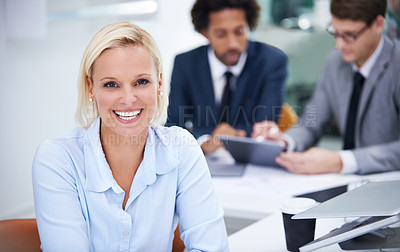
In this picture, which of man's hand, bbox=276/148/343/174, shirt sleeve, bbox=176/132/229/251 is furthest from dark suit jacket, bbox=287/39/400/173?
shirt sleeve, bbox=176/132/229/251

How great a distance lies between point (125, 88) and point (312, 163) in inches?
45.5

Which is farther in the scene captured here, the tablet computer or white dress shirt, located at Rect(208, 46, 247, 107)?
white dress shirt, located at Rect(208, 46, 247, 107)

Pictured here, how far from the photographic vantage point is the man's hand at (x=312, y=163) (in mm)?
2143

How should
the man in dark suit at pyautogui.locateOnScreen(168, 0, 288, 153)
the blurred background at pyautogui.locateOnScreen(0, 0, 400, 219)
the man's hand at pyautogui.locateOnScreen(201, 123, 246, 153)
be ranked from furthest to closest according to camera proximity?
the man in dark suit at pyautogui.locateOnScreen(168, 0, 288, 153)
the blurred background at pyautogui.locateOnScreen(0, 0, 400, 219)
the man's hand at pyautogui.locateOnScreen(201, 123, 246, 153)

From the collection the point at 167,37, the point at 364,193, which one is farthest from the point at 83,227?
the point at 167,37

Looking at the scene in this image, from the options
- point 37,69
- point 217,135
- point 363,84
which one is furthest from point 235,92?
point 37,69

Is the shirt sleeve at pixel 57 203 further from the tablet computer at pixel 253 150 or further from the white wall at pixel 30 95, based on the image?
the white wall at pixel 30 95

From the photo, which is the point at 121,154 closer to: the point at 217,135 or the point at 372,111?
the point at 217,135

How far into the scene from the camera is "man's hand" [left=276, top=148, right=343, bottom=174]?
2143 millimetres

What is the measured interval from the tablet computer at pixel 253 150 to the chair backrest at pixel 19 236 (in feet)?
3.45

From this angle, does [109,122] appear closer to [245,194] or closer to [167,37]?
[245,194]

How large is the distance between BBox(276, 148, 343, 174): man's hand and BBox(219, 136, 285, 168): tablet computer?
0.06m

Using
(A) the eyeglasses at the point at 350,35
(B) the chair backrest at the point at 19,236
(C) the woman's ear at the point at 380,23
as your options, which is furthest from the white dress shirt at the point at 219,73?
(B) the chair backrest at the point at 19,236

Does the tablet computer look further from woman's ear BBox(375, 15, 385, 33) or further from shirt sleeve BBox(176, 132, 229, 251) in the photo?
woman's ear BBox(375, 15, 385, 33)
